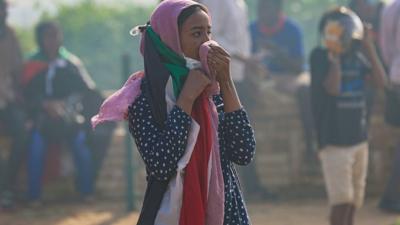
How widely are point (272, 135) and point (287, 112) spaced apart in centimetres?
31

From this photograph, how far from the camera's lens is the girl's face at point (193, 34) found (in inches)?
156

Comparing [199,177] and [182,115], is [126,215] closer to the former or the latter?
[199,177]

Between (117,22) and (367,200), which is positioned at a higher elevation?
(117,22)

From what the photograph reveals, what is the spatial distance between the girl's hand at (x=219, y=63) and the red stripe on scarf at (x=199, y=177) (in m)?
0.10

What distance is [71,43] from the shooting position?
79.1ft

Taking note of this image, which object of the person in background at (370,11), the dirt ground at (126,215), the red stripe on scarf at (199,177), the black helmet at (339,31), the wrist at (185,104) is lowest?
the dirt ground at (126,215)

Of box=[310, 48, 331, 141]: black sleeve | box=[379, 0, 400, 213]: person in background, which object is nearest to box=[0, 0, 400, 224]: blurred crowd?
box=[379, 0, 400, 213]: person in background

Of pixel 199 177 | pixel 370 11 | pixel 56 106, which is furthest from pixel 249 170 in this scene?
pixel 199 177

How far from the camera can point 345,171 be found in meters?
6.86

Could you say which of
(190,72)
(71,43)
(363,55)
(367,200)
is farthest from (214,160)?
(71,43)

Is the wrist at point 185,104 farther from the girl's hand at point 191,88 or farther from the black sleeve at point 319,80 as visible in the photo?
the black sleeve at point 319,80

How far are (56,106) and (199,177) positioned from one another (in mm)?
6426

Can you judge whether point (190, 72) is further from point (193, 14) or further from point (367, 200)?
point (367, 200)

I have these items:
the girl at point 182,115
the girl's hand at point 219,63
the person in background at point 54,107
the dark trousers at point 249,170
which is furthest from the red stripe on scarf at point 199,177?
the person in background at point 54,107
